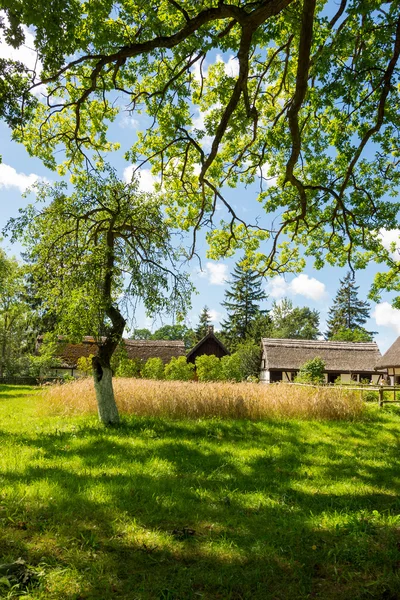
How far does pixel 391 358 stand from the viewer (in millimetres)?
32500

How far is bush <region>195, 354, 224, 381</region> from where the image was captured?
85.1ft

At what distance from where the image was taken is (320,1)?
9547 millimetres

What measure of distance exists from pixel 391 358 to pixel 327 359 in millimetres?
5402

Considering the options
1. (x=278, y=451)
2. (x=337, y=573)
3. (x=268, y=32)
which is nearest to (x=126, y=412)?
(x=278, y=451)

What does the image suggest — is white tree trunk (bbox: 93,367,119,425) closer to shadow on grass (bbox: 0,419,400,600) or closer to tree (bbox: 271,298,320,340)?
shadow on grass (bbox: 0,419,400,600)

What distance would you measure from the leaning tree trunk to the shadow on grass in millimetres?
1421

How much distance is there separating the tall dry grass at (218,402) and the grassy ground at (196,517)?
8.79ft

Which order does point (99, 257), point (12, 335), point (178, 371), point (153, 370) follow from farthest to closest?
1. point (12, 335)
2. point (153, 370)
3. point (178, 371)
4. point (99, 257)

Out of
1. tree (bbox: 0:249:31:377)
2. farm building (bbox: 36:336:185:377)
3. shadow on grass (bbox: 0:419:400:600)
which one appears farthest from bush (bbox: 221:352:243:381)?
shadow on grass (bbox: 0:419:400:600)

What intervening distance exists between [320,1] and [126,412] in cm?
1166

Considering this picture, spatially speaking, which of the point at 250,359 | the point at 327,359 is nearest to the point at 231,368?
the point at 327,359

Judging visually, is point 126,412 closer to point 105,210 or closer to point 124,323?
point 124,323

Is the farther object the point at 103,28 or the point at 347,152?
the point at 347,152

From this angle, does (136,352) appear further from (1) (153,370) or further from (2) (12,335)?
(2) (12,335)
